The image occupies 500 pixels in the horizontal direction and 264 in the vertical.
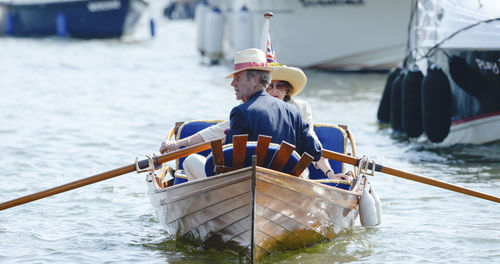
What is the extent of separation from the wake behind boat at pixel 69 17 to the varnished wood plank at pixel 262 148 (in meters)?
31.2

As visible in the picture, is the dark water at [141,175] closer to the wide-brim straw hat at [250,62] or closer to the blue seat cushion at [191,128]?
the blue seat cushion at [191,128]

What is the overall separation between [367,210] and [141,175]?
3.82m

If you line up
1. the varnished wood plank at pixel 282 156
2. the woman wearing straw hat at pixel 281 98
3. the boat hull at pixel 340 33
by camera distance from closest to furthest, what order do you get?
the varnished wood plank at pixel 282 156, the woman wearing straw hat at pixel 281 98, the boat hull at pixel 340 33

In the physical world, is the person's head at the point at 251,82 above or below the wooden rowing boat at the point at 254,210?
above

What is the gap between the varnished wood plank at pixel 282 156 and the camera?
5.52m

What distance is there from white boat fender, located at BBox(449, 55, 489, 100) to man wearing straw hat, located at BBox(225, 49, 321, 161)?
570cm

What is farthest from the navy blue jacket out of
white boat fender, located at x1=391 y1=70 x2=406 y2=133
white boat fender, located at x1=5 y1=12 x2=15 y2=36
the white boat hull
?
white boat fender, located at x1=5 y1=12 x2=15 y2=36

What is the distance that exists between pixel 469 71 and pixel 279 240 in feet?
19.7

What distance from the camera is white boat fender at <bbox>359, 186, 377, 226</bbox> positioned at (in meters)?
6.69

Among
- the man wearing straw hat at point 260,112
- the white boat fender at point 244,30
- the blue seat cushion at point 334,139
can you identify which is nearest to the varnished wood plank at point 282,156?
the man wearing straw hat at point 260,112

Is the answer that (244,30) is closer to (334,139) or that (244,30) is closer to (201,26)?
(201,26)

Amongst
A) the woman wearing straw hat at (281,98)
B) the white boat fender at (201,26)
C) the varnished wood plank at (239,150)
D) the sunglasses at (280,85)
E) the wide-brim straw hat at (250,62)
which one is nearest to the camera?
the varnished wood plank at (239,150)

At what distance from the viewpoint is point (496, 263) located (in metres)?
6.26

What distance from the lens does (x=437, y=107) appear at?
11.2m
